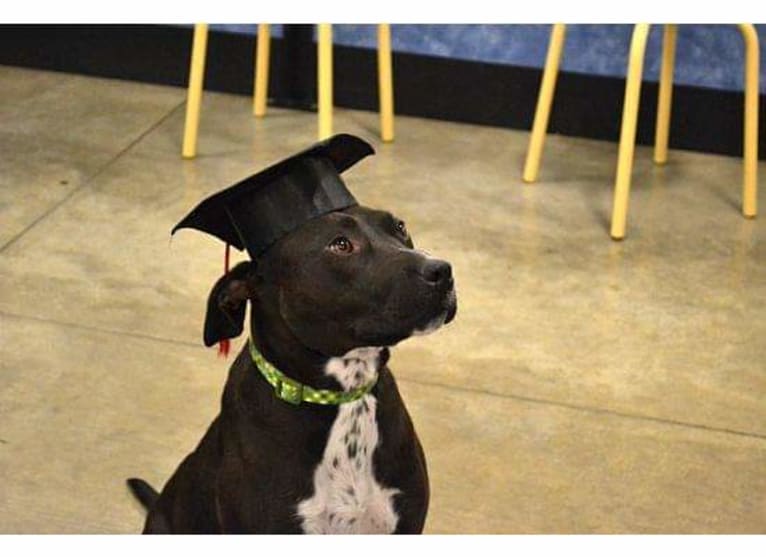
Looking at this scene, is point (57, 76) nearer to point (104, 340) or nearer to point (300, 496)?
point (104, 340)

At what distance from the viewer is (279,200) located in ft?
5.40

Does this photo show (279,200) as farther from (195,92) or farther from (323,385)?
(195,92)

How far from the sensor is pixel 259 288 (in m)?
1.71

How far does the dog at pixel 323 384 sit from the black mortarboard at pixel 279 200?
17 mm

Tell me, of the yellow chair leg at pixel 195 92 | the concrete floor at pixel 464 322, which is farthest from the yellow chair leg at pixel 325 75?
the yellow chair leg at pixel 195 92

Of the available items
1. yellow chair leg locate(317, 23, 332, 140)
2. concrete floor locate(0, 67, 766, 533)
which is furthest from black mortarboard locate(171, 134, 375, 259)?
yellow chair leg locate(317, 23, 332, 140)

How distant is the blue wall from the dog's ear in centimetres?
237

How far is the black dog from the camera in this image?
1616 millimetres

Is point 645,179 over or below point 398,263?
below

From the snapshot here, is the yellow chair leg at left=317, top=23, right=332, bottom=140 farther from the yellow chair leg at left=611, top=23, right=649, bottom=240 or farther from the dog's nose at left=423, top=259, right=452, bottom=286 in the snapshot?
the dog's nose at left=423, top=259, right=452, bottom=286

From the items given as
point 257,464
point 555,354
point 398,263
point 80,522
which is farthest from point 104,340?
point 398,263

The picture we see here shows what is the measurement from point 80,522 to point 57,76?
7.62ft

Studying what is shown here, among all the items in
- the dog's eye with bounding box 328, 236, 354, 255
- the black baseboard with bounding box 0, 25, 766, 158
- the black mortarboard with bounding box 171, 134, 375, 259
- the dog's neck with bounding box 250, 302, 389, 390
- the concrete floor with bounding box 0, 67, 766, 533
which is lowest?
the concrete floor with bounding box 0, 67, 766, 533
